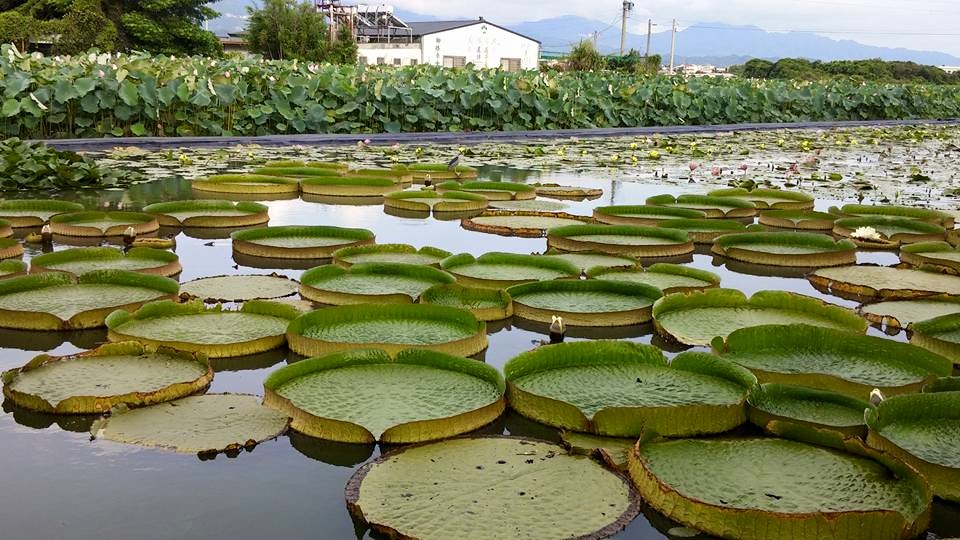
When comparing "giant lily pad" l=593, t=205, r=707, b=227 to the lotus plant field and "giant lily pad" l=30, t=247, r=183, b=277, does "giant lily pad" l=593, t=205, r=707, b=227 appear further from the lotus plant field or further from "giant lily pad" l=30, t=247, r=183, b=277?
the lotus plant field

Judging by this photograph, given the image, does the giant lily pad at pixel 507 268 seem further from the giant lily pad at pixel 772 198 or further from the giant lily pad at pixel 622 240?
the giant lily pad at pixel 772 198

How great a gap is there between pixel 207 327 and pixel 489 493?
4.95ft

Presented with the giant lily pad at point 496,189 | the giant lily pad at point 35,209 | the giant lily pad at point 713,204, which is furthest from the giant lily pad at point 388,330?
the giant lily pad at point 496,189

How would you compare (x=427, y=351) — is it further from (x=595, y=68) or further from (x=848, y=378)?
(x=595, y=68)

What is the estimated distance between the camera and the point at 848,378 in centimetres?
265

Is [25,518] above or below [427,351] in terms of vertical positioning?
below

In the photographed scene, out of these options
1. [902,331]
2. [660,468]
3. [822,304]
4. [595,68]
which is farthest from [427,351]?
[595,68]

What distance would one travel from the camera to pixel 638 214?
5469mm

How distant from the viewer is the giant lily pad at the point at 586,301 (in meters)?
3.31

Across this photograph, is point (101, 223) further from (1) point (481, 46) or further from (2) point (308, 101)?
(1) point (481, 46)

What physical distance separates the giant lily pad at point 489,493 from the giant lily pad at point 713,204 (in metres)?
3.99

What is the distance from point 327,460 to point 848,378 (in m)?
1.54

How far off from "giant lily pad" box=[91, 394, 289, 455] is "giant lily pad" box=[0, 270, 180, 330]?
3.03ft

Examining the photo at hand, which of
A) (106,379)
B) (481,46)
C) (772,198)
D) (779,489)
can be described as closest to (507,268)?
(106,379)
